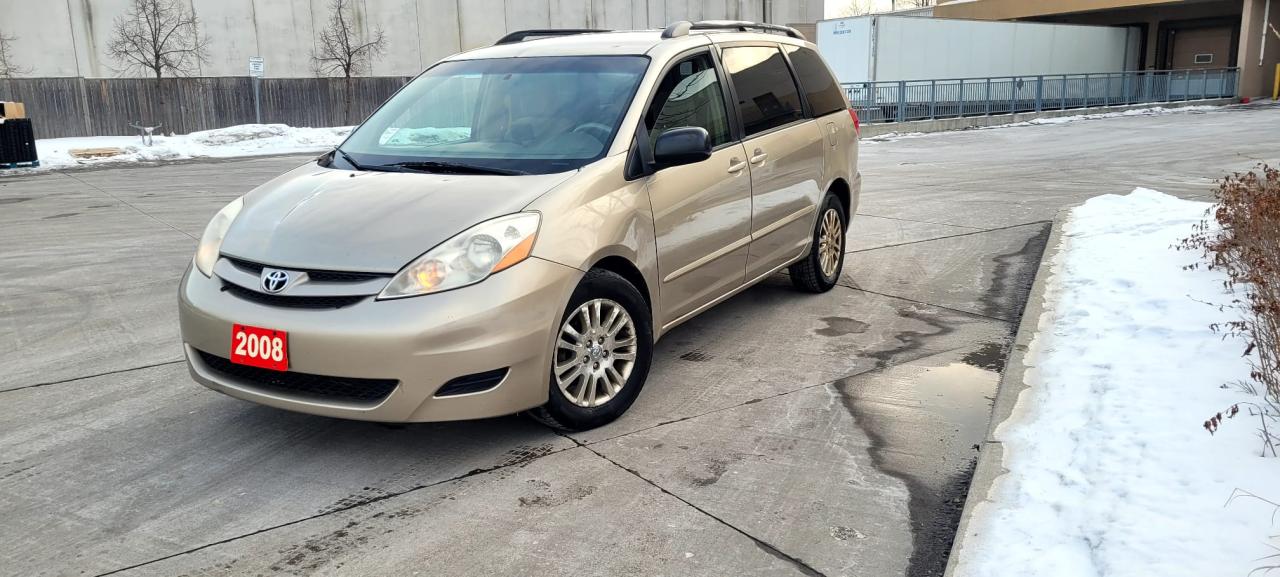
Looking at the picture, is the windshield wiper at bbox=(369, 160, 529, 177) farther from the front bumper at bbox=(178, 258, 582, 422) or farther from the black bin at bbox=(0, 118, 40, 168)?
the black bin at bbox=(0, 118, 40, 168)

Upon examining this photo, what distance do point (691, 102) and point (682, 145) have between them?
71 centimetres

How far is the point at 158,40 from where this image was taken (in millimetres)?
34594

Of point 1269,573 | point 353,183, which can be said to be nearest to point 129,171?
point 353,183

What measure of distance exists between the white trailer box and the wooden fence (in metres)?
19.7

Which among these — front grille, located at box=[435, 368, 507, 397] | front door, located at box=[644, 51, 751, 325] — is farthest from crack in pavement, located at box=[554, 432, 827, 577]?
front door, located at box=[644, 51, 751, 325]

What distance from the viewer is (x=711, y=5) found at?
48125mm

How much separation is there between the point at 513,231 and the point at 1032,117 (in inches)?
1189

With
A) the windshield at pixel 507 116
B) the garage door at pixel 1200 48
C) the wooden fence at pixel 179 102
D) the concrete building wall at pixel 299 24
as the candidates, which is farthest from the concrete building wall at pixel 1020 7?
the windshield at pixel 507 116

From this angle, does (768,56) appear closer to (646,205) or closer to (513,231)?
(646,205)

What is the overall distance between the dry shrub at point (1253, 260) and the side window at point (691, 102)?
2.69 meters

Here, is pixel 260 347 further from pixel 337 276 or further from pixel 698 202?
pixel 698 202

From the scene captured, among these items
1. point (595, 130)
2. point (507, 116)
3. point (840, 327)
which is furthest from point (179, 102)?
point (595, 130)

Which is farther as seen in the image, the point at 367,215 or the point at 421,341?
the point at 367,215

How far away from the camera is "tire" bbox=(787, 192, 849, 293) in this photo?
6680 mm
